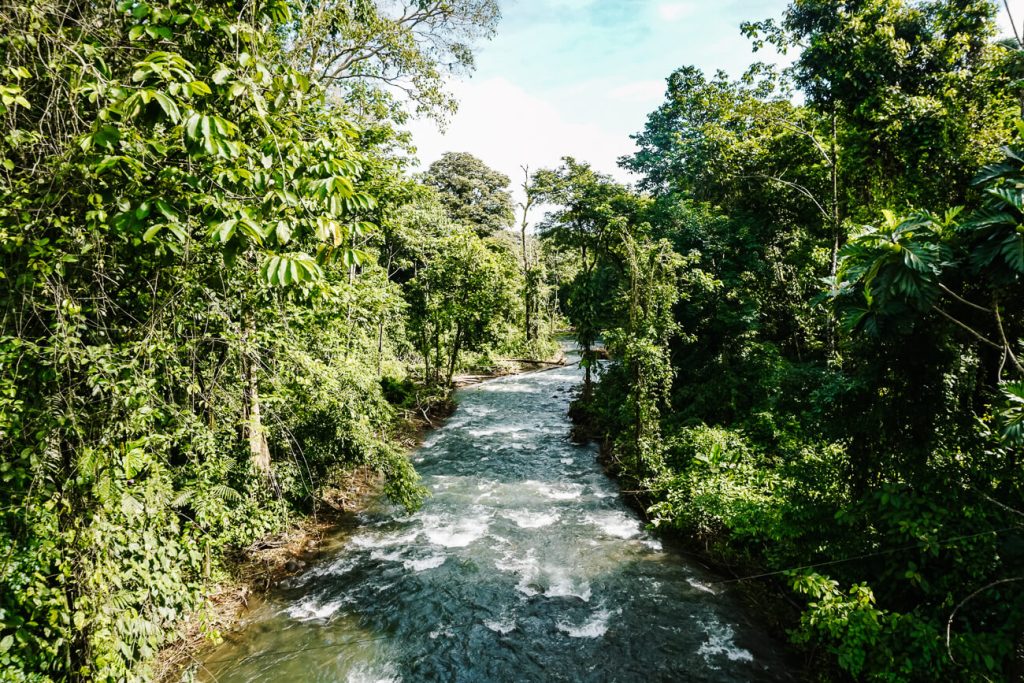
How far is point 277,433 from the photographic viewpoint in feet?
24.4

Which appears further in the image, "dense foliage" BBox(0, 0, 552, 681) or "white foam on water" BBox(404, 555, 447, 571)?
"white foam on water" BBox(404, 555, 447, 571)

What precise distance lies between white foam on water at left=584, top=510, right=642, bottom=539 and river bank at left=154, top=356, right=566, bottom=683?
4901mm

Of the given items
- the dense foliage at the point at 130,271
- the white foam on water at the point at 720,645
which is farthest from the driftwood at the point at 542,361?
the dense foliage at the point at 130,271

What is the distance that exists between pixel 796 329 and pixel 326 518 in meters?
13.1

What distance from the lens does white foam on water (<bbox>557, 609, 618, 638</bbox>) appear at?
19.8 feet

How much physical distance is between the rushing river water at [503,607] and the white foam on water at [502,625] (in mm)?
18

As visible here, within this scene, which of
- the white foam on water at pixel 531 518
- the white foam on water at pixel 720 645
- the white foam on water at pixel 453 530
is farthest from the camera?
the white foam on water at pixel 531 518

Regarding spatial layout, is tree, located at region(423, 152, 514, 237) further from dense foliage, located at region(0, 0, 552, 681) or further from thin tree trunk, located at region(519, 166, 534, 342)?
dense foliage, located at region(0, 0, 552, 681)

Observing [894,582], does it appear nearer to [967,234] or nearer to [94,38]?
[967,234]

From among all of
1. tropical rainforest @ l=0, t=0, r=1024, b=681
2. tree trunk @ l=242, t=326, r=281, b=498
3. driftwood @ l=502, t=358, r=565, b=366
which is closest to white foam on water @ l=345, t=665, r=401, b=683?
tropical rainforest @ l=0, t=0, r=1024, b=681

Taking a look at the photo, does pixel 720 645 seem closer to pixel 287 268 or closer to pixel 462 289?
pixel 287 268

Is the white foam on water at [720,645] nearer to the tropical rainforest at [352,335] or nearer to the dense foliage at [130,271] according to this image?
the tropical rainforest at [352,335]

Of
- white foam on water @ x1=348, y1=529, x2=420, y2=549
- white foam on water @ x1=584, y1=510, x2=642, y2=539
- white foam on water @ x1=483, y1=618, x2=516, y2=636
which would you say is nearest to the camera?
white foam on water @ x1=483, y1=618, x2=516, y2=636

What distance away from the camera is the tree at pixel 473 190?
33.6 meters
